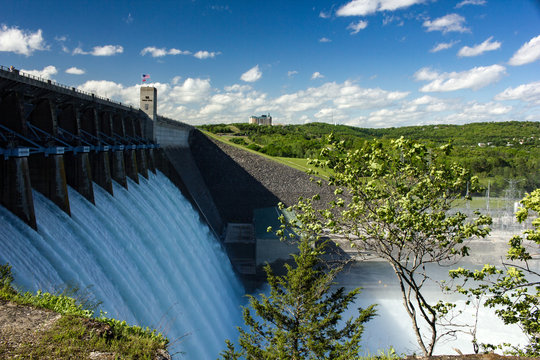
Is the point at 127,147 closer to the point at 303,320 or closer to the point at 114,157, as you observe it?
the point at 114,157

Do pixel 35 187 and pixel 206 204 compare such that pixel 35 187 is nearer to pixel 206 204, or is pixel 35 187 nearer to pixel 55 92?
pixel 55 92

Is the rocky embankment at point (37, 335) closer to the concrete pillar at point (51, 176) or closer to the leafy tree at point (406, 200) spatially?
the leafy tree at point (406, 200)

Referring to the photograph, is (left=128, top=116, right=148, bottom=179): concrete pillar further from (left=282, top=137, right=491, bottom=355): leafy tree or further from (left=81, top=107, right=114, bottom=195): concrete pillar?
(left=282, top=137, right=491, bottom=355): leafy tree

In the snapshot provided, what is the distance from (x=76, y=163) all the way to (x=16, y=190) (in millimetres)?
4841

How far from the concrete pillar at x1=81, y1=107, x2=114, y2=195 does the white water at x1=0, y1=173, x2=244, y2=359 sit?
0.47 metres

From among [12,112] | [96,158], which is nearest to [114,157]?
[96,158]

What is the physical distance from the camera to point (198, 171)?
3378 cm

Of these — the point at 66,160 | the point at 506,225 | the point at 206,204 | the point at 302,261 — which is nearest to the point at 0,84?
the point at 66,160

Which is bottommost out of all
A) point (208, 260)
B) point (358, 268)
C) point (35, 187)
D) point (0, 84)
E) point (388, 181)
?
point (358, 268)

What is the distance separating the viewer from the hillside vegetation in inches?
2356

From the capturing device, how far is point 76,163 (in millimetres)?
15703

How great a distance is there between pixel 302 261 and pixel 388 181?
4.47 metres

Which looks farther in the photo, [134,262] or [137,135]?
[137,135]

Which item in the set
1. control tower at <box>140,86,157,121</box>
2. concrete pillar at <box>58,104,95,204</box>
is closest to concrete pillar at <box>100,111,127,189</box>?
concrete pillar at <box>58,104,95,204</box>
